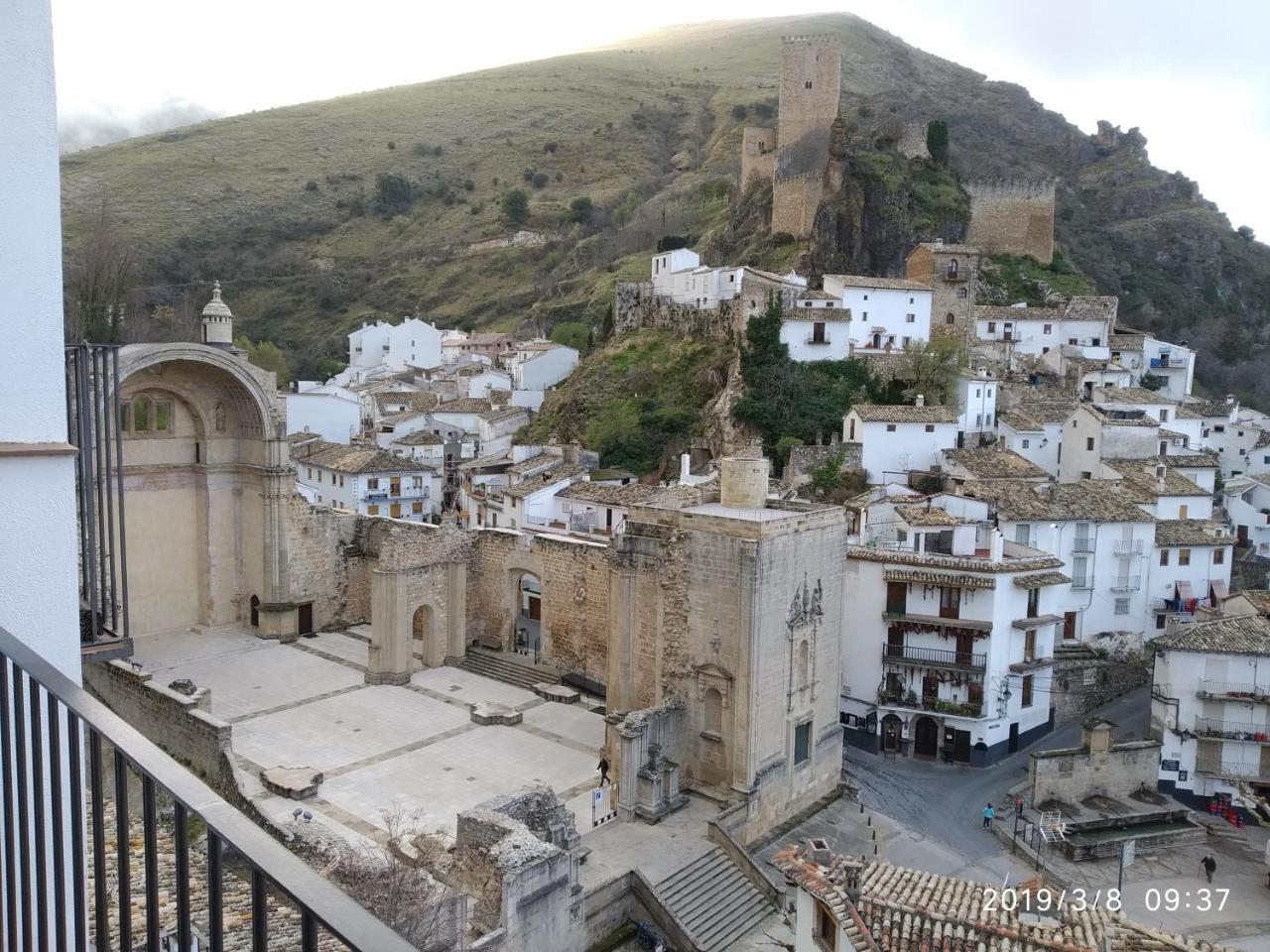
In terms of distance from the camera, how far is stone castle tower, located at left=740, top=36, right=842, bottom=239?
53906 millimetres

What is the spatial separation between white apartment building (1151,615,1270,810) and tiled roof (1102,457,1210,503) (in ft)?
27.7

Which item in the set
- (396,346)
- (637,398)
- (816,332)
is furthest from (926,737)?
(396,346)

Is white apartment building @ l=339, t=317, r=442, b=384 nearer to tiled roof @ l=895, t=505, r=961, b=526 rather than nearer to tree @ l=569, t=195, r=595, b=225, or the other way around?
tree @ l=569, t=195, r=595, b=225

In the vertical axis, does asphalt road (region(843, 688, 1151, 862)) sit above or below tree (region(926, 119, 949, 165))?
below

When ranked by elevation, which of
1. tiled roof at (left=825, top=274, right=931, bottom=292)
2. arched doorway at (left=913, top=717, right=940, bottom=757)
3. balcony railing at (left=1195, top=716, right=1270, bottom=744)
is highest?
tiled roof at (left=825, top=274, right=931, bottom=292)

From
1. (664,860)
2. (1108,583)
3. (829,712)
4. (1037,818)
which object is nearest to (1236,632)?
(1108,583)

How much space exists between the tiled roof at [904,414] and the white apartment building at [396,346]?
40.6 metres

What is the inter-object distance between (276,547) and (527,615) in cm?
766

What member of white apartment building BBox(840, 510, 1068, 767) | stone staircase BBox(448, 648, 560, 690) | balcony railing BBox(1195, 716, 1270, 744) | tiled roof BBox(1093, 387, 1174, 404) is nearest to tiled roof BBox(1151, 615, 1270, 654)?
balcony railing BBox(1195, 716, 1270, 744)

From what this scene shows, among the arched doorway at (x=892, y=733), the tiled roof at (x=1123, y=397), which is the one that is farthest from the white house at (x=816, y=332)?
the arched doorway at (x=892, y=733)

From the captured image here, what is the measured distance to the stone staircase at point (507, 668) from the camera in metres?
23.8

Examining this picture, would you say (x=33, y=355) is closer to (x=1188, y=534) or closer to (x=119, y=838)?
(x=119, y=838)

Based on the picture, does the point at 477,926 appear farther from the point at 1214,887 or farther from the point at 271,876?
the point at 1214,887

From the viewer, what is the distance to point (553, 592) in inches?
973
